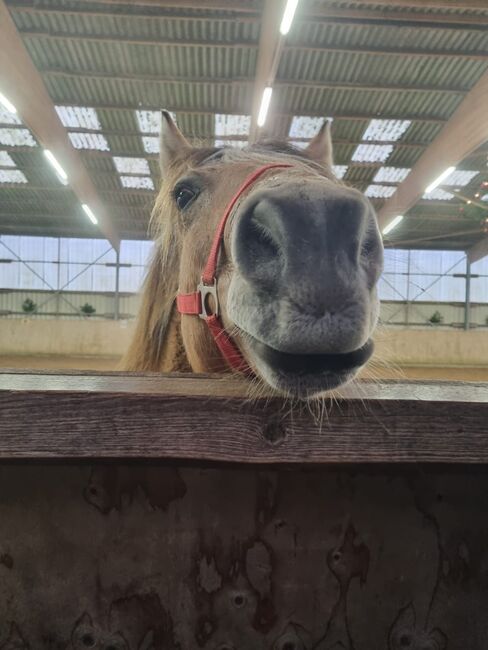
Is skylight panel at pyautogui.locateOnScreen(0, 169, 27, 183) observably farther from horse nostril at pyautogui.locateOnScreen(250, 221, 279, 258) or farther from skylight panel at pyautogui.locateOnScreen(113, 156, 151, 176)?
horse nostril at pyautogui.locateOnScreen(250, 221, 279, 258)

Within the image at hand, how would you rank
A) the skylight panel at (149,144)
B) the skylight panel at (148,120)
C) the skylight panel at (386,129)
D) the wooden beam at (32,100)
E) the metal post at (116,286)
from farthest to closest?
the metal post at (116,286)
the skylight panel at (149,144)
the skylight panel at (386,129)
the skylight panel at (148,120)
the wooden beam at (32,100)

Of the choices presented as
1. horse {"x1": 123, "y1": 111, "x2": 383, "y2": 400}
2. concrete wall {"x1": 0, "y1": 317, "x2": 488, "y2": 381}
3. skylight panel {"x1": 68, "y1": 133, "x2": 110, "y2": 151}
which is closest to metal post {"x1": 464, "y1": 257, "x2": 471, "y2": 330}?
concrete wall {"x1": 0, "y1": 317, "x2": 488, "y2": 381}

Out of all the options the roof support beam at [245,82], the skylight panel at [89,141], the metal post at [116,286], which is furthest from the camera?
the metal post at [116,286]

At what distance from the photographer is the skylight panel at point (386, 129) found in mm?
9883

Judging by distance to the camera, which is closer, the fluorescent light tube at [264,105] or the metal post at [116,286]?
the fluorescent light tube at [264,105]

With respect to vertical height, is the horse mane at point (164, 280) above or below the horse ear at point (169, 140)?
below

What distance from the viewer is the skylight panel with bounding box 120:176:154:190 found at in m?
12.8

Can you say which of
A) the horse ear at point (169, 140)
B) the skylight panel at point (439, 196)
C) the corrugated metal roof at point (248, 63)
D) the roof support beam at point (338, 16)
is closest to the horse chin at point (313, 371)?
the horse ear at point (169, 140)

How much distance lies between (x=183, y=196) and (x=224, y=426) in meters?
1.21

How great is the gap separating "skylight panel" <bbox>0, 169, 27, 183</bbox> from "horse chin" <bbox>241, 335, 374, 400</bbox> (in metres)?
14.1

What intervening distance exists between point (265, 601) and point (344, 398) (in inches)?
20.2

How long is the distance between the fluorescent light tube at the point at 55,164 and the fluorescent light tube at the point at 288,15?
550 centimetres

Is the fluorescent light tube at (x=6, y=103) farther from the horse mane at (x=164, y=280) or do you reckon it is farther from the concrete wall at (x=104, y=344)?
the horse mane at (x=164, y=280)

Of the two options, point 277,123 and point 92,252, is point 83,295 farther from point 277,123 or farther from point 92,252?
point 277,123
